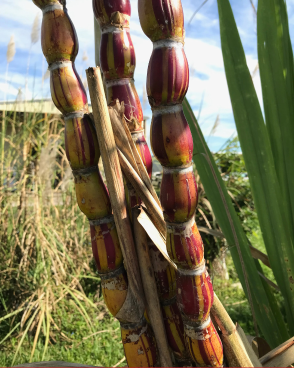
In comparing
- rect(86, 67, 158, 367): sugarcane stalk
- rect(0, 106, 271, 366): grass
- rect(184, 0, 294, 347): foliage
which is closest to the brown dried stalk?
rect(86, 67, 158, 367): sugarcane stalk

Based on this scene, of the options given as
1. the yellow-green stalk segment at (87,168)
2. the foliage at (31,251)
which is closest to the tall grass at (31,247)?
the foliage at (31,251)

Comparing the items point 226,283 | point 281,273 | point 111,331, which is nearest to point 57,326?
point 111,331

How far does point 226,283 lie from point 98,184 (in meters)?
1.84

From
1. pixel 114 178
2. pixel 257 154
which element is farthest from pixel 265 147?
pixel 114 178

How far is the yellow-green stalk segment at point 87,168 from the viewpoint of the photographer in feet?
1.04

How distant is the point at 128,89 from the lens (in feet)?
1.16

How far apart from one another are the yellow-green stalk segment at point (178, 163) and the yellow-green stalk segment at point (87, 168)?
2.3 inches

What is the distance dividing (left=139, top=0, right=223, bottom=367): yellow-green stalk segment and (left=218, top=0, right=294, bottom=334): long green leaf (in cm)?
22

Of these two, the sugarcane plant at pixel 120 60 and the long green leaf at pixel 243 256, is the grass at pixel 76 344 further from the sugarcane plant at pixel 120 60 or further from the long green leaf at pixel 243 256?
the sugarcane plant at pixel 120 60

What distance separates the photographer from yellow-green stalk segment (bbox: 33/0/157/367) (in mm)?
318

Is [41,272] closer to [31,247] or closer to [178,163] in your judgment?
[31,247]

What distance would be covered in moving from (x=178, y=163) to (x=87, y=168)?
0.10m

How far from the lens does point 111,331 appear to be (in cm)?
144

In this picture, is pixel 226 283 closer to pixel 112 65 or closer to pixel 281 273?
pixel 281 273
